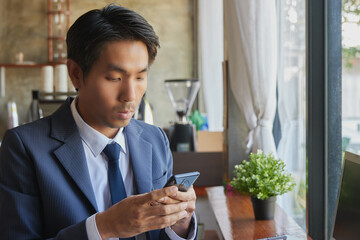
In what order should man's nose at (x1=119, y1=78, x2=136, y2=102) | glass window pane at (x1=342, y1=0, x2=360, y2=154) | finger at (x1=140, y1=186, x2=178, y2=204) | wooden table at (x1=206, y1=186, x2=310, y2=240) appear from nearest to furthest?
finger at (x1=140, y1=186, x2=178, y2=204) → man's nose at (x1=119, y1=78, x2=136, y2=102) → wooden table at (x1=206, y1=186, x2=310, y2=240) → glass window pane at (x1=342, y1=0, x2=360, y2=154)

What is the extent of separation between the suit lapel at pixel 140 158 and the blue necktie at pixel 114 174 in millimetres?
65

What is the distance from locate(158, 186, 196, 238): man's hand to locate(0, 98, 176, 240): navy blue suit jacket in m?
0.23

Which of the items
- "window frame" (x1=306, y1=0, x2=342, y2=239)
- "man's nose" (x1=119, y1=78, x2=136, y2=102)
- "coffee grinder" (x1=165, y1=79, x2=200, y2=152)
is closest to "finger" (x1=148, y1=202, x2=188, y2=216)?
"man's nose" (x1=119, y1=78, x2=136, y2=102)

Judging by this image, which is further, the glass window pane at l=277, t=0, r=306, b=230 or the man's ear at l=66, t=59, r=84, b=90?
the glass window pane at l=277, t=0, r=306, b=230

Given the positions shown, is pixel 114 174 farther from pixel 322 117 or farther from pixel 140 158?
pixel 322 117

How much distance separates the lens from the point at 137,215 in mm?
1179

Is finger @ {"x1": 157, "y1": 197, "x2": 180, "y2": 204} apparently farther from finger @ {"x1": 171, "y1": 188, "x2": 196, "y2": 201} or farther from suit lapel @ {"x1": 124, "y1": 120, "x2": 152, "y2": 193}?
suit lapel @ {"x1": 124, "y1": 120, "x2": 152, "y2": 193}

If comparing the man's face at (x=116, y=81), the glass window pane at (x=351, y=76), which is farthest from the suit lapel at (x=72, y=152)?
the glass window pane at (x=351, y=76)

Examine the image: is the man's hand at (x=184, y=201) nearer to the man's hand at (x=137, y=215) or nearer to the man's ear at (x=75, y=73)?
the man's hand at (x=137, y=215)

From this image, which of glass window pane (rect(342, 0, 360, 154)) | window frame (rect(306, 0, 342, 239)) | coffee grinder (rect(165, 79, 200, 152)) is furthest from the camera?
coffee grinder (rect(165, 79, 200, 152))

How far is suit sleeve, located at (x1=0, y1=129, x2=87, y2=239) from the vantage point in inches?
49.4

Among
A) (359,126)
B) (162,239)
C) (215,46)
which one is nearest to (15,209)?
(162,239)

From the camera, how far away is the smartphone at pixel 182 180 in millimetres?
1245

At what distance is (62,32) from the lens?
7820 millimetres
